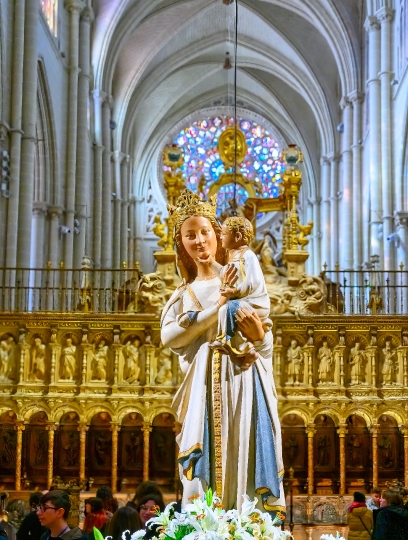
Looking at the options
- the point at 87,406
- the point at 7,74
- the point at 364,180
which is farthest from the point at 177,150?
the point at 364,180

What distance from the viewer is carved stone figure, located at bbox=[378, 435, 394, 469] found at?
1642 centimetres

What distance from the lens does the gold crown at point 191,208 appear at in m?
5.29

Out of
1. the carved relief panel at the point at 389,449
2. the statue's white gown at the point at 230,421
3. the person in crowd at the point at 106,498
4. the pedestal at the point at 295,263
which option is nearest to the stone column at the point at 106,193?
the pedestal at the point at 295,263

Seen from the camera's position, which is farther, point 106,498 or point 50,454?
point 50,454

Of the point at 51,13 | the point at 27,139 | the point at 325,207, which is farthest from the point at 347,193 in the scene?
the point at 27,139

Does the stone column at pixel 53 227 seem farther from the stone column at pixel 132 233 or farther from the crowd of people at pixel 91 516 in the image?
the crowd of people at pixel 91 516

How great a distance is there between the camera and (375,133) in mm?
28703

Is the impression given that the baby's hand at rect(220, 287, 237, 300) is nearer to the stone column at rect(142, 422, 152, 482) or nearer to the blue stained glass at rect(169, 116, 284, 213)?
the stone column at rect(142, 422, 152, 482)

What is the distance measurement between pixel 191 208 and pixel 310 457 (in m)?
11.4

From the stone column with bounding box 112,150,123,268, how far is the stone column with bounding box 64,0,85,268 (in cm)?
963

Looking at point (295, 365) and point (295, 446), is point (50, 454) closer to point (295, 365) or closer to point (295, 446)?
point (295, 446)

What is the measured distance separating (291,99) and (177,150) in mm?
24397

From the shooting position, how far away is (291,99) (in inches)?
1801

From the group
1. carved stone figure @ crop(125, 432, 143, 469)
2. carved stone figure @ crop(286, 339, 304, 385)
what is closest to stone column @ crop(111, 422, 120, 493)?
carved stone figure @ crop(125, 432, 143, 469)
